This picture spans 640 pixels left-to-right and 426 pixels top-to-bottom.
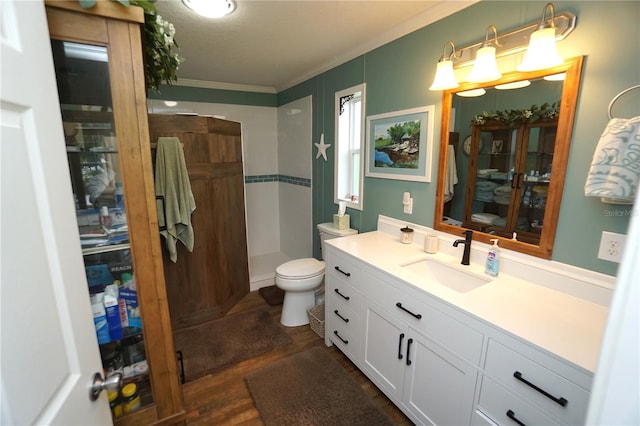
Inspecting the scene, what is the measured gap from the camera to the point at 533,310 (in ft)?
3.96

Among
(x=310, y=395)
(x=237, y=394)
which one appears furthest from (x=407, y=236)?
(x=237, y=394)

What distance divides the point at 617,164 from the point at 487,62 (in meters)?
0.73

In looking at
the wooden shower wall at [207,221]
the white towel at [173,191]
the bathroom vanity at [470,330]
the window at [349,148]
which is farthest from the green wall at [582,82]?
the white towel at [173,191]

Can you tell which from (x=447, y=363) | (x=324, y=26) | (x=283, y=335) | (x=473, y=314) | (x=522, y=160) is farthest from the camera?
(x=283, y=335)

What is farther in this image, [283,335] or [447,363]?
[283,335]

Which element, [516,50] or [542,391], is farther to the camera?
[516,50]

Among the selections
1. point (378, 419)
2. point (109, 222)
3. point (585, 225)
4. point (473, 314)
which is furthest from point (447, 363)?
point (109, 222)

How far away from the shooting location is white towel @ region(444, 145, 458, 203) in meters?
1.80

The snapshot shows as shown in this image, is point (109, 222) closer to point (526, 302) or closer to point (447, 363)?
point (447, 363)

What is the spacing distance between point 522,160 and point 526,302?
712 millimetres

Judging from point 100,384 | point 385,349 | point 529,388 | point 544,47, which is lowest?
point 385,349

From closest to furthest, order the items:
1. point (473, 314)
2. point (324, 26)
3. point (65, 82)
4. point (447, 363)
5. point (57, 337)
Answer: point (57, 337)
point (65, 82)
point (473, 314)
point (447, 363)
point (324, 26)

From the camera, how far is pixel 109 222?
1.19 meters

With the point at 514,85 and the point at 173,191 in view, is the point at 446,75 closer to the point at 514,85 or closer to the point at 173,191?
the point at 514,85
